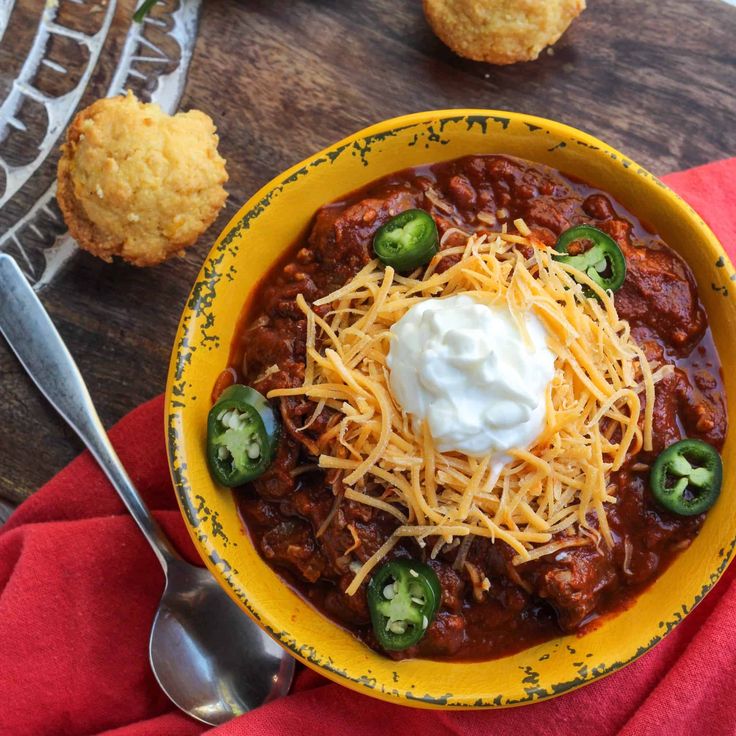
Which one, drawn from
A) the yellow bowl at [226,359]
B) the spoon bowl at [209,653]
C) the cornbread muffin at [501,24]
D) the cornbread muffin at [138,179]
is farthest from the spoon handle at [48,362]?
the cornbread muffin at [501,24]

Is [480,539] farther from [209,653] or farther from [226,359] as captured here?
[209,653]

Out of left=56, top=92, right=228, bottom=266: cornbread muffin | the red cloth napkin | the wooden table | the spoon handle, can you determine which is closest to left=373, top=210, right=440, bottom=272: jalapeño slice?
left=56, top=92, right=228, bottom=266: cornbread muffin

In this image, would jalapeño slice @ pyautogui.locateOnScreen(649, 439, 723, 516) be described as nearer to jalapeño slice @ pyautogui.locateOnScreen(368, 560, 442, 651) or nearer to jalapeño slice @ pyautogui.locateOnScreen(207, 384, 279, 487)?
jalapeño slice @ pyautogui.locateOnScreen(368, 560, 442, 651)

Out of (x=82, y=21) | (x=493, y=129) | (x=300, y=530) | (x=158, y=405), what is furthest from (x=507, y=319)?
(x=82, y=21)

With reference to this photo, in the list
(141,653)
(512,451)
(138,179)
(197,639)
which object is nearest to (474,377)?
(512,451)

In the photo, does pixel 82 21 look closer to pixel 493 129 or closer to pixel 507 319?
pixel 493 129

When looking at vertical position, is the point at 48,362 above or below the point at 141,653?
above
